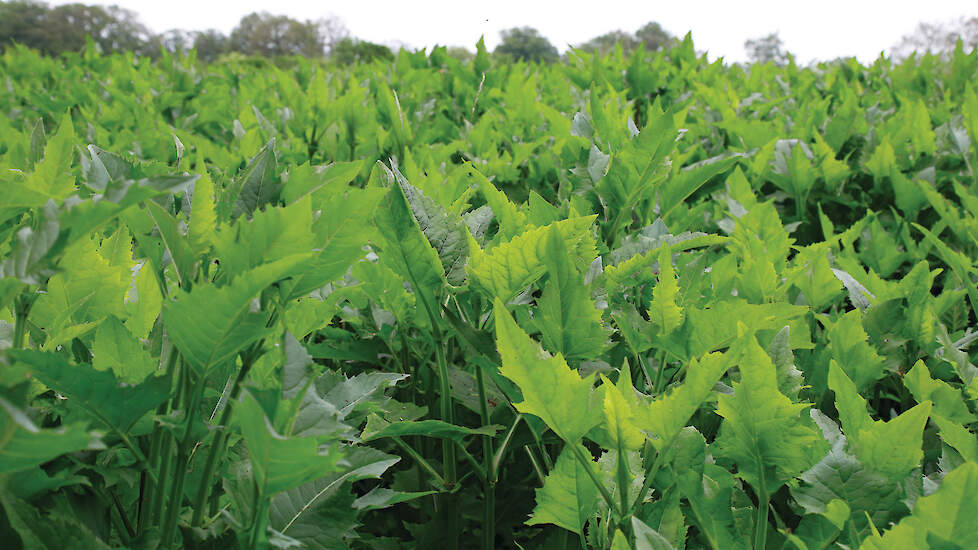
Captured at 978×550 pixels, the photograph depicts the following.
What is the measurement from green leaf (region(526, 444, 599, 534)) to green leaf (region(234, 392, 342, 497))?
42 centimetres

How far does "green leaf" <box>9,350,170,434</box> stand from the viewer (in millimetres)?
763

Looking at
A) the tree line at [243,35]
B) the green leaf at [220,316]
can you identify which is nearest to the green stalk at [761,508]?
the green leaf at [220,316]

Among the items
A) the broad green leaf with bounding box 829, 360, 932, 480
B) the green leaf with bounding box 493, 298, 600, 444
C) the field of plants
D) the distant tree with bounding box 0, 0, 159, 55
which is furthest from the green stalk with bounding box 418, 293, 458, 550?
the distant tree with bounding box 0, 0, 159, 55

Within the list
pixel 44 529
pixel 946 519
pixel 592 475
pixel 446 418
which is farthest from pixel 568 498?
pixel 44 529

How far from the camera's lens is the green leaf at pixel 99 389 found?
2.50ft

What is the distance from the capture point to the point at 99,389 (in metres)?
0.81

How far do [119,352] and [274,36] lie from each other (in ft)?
289

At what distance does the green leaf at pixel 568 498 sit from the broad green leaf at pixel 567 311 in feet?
0.63

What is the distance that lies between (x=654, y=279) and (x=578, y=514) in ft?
2.48

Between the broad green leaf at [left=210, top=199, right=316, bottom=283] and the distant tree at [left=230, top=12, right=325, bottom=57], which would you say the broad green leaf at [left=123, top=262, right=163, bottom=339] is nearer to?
the broad green leaf at [left=210, top=199, right=316, bottom=283]

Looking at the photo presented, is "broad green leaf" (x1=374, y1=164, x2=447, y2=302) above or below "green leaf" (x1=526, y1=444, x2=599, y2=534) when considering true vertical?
above

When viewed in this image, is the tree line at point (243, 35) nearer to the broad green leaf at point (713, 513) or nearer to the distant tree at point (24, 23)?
the distant tree at point (24, 23)

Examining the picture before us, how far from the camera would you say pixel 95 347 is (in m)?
0.99

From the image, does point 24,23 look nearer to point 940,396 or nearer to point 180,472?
point 180,472
